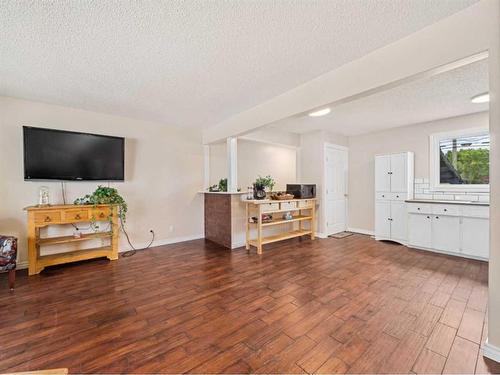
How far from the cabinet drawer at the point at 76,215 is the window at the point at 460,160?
5.92 m

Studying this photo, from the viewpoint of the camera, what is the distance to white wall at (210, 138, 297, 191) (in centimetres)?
495

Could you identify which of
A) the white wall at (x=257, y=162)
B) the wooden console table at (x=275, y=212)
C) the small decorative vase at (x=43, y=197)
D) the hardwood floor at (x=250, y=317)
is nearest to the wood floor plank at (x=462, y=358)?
the hardwood floor at (x=250, y=317)

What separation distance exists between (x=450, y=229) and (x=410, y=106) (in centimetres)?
211

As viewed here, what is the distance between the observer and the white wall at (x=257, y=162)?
4949 mm

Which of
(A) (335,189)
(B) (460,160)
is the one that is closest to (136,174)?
(A) (335,189)

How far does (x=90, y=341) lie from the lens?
65.5 inches

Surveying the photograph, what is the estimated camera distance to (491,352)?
1.49 m

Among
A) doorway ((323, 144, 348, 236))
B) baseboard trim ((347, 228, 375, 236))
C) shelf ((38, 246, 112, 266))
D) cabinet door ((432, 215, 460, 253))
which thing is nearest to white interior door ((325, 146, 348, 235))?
doorway ((323, 144, 348, 236))

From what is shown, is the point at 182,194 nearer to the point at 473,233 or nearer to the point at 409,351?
the point at 409,351

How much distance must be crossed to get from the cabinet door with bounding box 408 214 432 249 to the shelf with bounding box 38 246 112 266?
16.9 feet

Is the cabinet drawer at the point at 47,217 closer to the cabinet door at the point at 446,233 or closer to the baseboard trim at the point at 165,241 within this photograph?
the baseboard trim at the point at 165,241

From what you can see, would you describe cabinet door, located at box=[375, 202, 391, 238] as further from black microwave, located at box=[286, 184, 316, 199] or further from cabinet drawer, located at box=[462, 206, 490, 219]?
black microwave, located at box=[286, 184, 316, 199]

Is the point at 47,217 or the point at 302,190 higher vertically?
the point at 302,190

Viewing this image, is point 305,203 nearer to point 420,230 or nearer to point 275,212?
point 275,212
